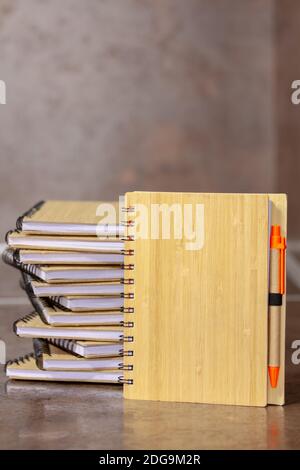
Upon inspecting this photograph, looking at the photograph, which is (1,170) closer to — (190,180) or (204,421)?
(190,180)

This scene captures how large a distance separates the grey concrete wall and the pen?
254 cm

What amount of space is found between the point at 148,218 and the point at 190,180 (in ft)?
8.67

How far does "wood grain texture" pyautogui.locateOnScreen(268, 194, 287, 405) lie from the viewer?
169 cm

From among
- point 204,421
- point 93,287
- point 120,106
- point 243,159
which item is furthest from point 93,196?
point 204,421

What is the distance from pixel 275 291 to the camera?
1.68 m

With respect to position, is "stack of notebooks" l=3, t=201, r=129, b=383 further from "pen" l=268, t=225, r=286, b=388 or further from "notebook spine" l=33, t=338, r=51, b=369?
"pen" l=268, t=225, r=286, b=388

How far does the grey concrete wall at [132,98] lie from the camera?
13.7ft

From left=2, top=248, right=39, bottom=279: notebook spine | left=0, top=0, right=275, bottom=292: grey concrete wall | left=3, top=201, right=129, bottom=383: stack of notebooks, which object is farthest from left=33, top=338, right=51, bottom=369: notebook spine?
left=0, top=0, right=275, bottom=292: grey concrete wall

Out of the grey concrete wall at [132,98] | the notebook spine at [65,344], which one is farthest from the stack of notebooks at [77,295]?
the grey concrete wall at [132,98]

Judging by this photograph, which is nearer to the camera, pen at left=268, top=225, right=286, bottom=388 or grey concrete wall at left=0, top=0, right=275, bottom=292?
pen at left=268, top=225, right=286, bottom=388

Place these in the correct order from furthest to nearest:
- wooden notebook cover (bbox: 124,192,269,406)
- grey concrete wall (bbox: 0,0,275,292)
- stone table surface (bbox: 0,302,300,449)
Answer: grey concrete wall (bbox: 0,0,275,292) → wooden notebook cover (bbox: 124,192,269,406) → stone table surface (bbox: 0,302,300,449)

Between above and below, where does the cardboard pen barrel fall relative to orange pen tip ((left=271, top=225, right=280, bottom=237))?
below

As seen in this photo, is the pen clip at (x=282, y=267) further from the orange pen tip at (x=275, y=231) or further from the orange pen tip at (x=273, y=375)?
the orange pen tip at (x=273, y=375)

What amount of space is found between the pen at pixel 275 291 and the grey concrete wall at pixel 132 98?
2538mm
